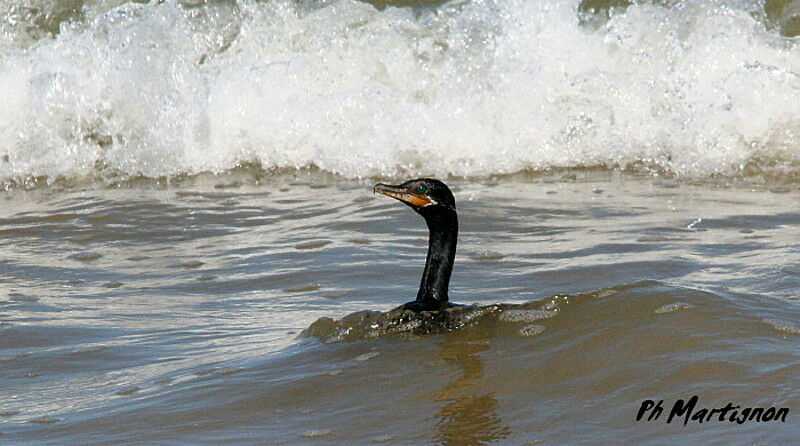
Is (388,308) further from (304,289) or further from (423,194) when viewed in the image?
(423,194)

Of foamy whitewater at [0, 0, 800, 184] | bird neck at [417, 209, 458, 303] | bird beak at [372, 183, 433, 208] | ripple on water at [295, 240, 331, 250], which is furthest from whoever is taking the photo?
foamy whitewater at [0, 0, 800, 184]

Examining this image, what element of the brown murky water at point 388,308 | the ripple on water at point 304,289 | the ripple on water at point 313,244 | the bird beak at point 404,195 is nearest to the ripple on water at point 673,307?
the brown murky water at point 388,308

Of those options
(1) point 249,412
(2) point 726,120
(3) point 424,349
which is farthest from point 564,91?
(1) point 249,412

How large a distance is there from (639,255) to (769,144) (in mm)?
3652

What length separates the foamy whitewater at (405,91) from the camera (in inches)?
373

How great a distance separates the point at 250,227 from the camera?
7461mm

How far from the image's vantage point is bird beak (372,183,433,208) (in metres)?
4.33

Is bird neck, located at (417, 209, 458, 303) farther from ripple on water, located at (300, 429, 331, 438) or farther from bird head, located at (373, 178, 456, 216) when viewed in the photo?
ripple on water, located at (300, 429, 331, 438)

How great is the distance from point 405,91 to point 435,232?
5813mm

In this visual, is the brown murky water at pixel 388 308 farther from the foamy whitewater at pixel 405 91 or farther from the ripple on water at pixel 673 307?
the foamy whitewater at pixel 405 91

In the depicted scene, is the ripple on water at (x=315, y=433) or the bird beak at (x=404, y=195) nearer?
the ripple on water at (x=315, y=433)
